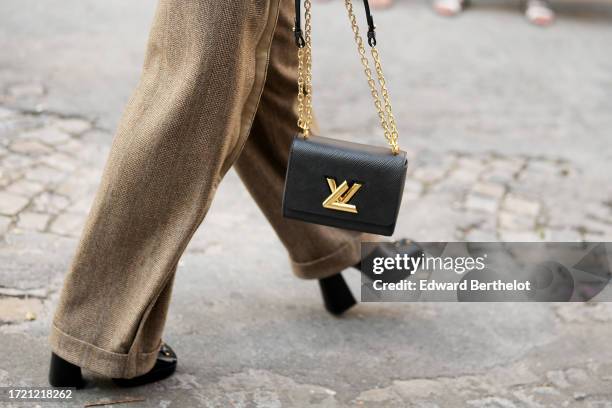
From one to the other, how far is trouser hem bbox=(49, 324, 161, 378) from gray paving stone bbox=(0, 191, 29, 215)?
0.98 m

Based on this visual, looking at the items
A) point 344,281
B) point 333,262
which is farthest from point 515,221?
point 333,262

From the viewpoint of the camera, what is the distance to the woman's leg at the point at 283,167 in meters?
1.93

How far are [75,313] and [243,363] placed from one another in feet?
1.66

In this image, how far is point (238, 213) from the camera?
292cm

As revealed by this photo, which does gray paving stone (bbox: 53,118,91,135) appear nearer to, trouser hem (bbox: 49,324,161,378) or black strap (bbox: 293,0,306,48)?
trouser hem (bbox: 49,324,161,378)

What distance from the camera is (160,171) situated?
172 cm

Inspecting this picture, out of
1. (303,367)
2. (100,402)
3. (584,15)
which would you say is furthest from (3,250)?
(584,15)

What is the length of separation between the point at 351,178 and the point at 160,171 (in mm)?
402

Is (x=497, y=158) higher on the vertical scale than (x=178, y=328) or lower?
lower

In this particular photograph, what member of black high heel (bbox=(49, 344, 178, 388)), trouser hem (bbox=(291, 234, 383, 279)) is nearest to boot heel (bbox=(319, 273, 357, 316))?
trouser hem (bbox=(291, 234, 383, 279))

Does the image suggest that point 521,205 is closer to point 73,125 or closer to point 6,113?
point 73,125

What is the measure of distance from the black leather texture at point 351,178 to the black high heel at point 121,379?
1.64 ft

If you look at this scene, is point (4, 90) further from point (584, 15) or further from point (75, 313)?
point (584, 15)

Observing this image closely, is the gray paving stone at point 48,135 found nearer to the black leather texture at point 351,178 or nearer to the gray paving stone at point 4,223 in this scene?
the gray paving stone at point 4,223
